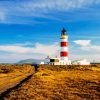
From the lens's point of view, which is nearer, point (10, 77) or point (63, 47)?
point (10, 77)

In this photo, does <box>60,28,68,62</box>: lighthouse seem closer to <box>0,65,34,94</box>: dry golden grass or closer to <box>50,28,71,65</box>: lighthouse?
<box>50,28,71,65</box>: lighthouse

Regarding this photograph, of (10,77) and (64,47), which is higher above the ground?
(64,47)

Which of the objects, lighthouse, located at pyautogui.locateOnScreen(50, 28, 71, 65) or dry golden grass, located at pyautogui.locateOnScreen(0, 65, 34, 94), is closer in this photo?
dry golden grass, located at pyautogui.locateOnScreen(0, 65, 34, 94)

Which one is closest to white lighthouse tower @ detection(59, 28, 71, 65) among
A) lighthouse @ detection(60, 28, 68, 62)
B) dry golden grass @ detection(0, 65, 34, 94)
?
lighthouse @ detection(60, 28, 68, 62)

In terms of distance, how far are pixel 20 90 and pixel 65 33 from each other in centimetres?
7960

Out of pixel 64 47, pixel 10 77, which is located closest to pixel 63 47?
pixel 64 47

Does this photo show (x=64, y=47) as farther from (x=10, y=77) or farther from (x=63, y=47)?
(x=10, y=77)

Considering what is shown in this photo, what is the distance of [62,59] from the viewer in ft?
354

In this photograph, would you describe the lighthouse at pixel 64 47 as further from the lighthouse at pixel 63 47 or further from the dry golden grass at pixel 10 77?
the dry golden grass at pixel 10 77

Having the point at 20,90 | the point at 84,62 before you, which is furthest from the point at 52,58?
the point at 20,90

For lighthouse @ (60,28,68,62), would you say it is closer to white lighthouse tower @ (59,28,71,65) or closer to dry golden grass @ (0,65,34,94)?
white lighthouse tower @ (59,28,71,65)

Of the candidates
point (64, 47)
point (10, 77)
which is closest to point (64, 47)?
point (64, 47)

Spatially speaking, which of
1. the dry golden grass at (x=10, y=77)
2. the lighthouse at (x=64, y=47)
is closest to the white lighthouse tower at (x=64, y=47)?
the lighthouse at (x=64, y=47)

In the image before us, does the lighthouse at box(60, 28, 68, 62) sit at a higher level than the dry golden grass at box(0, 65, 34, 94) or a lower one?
higher
